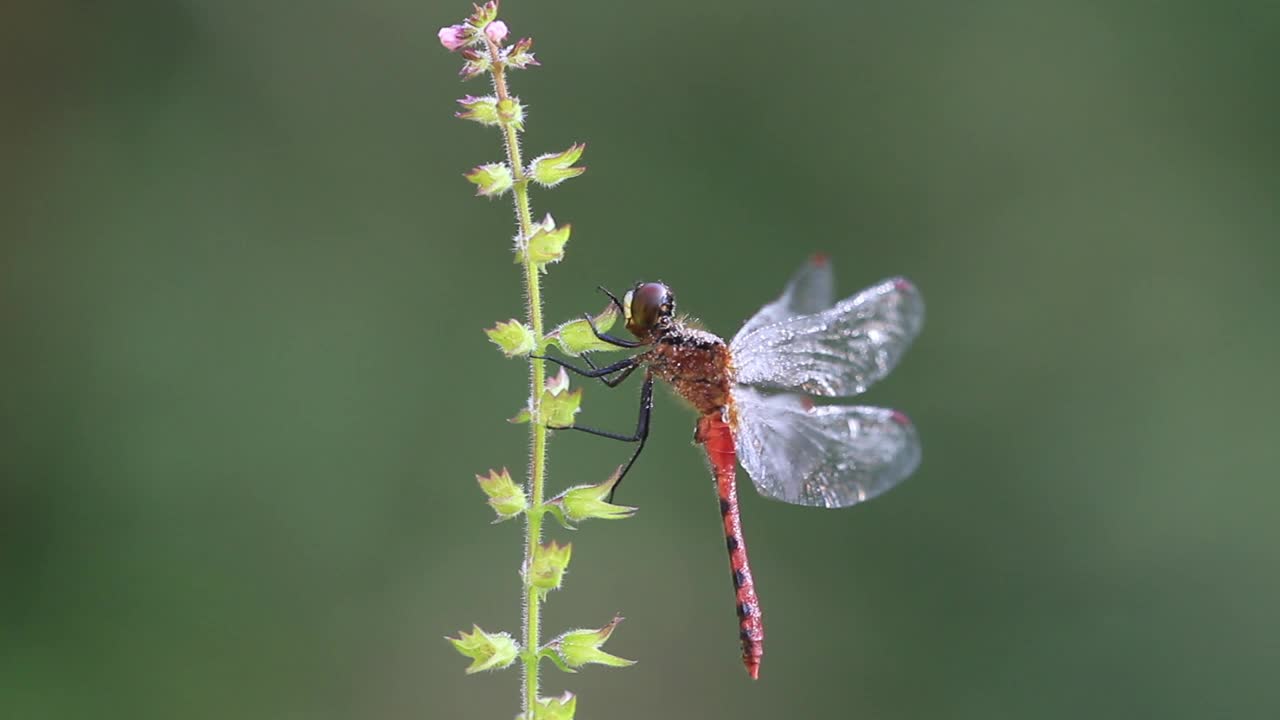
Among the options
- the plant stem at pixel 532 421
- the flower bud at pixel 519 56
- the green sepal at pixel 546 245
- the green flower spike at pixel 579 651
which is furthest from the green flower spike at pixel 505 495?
the flower bud at pixel 519 56

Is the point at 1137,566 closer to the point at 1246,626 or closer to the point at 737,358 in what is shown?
the point at 1246,626

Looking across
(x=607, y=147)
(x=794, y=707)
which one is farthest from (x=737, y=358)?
(x=607, y=147)

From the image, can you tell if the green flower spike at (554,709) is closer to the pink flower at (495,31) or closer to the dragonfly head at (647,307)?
the pink flower at (495,31)

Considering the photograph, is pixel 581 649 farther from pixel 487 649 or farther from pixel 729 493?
pixel 729 493

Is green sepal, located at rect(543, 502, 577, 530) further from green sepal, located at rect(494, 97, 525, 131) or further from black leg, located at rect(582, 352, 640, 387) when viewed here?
black leg, located at rect(582, 352, 640, 387)

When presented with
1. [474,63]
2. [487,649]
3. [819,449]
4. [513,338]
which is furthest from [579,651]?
[819,449]

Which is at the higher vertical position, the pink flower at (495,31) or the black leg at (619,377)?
the pink flower at (495,31)
